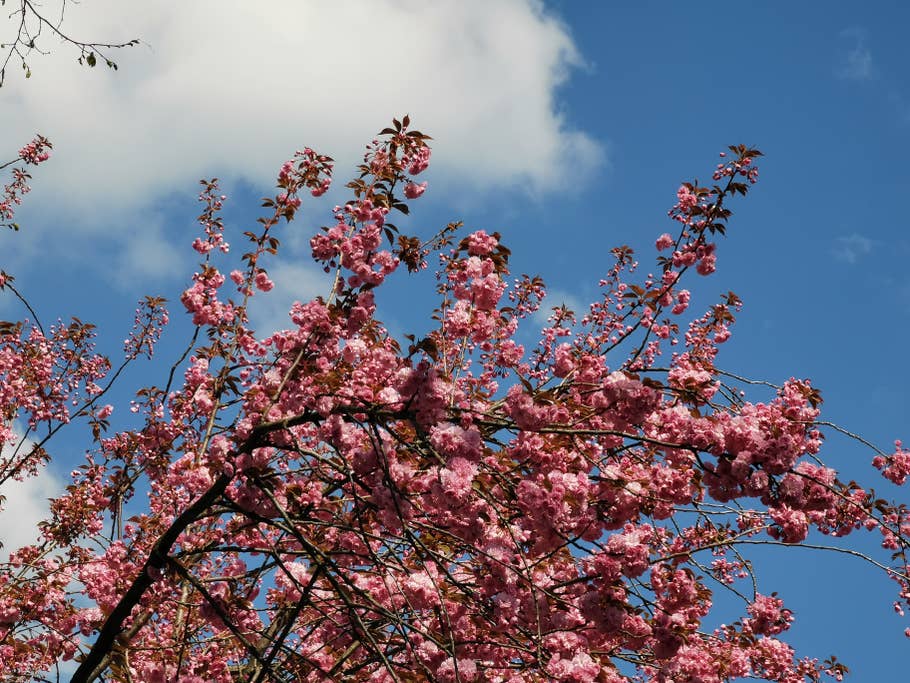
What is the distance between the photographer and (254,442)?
4863 millimetres

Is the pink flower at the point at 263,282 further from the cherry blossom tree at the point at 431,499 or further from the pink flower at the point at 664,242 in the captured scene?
the pink flower at the point at 664,242

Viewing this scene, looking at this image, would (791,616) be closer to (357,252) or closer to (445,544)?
(445,544)

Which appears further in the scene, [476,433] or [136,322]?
[136,322]

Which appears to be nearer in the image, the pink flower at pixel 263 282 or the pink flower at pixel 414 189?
the pink flower at pixel 414 189

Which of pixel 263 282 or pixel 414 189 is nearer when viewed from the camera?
pixel 414 189

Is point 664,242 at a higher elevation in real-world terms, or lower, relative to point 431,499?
higher

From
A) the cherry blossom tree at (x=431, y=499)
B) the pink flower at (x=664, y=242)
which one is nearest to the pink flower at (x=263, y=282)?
the cherry blossom tree at (x=431, y=499)

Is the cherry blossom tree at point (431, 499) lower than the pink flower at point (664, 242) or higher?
lower

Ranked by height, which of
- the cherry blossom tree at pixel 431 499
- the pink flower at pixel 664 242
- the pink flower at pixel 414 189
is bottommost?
the cherry blossom tree at pixel 431 499

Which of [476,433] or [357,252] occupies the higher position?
[357,252]

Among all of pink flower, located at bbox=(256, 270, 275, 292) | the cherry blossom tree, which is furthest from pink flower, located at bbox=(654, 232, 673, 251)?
pink flower, located at bbox=(256, 270, 275, 292)

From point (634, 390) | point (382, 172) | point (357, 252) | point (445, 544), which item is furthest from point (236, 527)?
point (634, 390)

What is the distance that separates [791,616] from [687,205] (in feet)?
10.5

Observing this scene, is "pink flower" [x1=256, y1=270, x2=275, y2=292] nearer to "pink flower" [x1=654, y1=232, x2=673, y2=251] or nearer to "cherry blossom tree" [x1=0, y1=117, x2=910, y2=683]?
"cherry blossom tree" [x1=0, y1=117, x2=910, y2=683]
